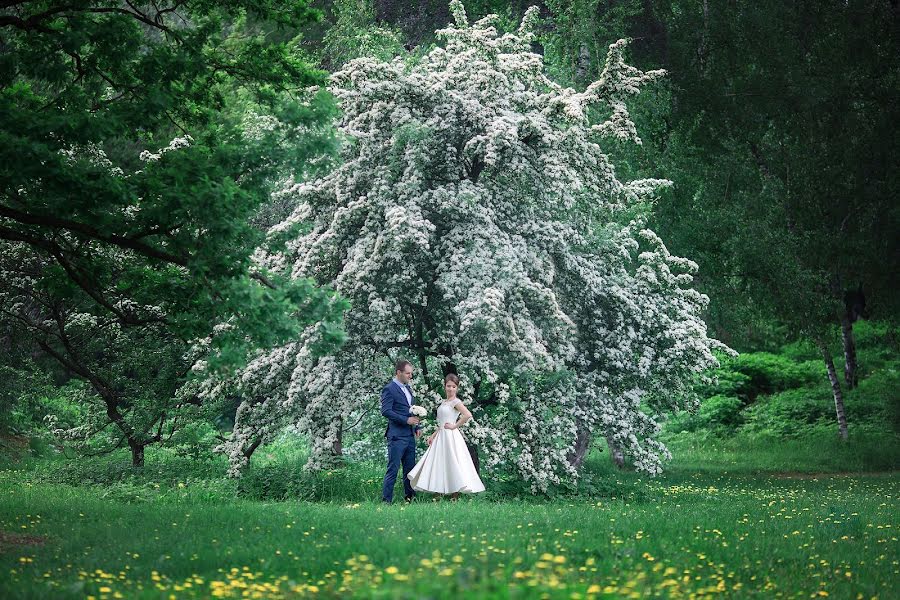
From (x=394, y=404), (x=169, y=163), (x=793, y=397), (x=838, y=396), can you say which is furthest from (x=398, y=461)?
(x=793, y=397)

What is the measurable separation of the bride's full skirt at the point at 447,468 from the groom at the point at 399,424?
320mm

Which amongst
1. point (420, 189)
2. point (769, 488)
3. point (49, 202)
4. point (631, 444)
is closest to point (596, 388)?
point (631, 444)

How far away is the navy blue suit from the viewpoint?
13.9 meters

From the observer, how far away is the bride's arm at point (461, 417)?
1402 centimetres

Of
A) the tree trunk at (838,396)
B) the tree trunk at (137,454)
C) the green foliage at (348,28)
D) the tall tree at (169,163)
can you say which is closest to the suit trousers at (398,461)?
the tall tree at (169,163)

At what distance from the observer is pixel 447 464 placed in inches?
556

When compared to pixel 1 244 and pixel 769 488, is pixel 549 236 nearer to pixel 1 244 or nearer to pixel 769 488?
pixel 769 488

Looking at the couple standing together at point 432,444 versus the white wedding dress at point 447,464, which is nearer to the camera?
the couple standing together at point 432,444

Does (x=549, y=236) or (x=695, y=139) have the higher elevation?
(x=695, y=139)

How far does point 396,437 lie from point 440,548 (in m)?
5.49

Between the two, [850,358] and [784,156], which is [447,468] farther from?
[850,358]

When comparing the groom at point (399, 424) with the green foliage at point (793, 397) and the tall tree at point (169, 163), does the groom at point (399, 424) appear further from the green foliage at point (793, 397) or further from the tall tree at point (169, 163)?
the green foliage at point (793, 397)

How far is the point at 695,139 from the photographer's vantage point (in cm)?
2638

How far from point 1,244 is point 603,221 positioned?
1164 cm
